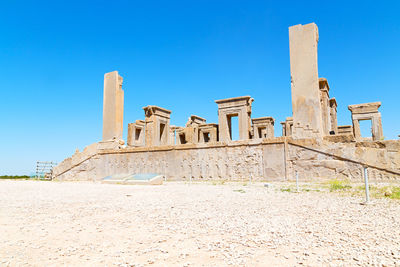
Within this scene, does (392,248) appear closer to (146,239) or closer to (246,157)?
(146,239)

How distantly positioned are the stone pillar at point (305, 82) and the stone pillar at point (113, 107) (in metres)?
9.41

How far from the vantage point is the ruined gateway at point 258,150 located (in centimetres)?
901

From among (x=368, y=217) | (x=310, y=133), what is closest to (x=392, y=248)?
(x=368, y=217)

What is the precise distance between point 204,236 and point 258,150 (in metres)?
8.40

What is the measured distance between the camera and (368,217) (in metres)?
3.31

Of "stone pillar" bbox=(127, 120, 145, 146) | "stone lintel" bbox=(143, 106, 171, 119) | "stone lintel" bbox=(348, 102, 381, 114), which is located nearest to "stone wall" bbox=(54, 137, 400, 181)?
"stone lintel" bbox=(143, 106, 171, 119)

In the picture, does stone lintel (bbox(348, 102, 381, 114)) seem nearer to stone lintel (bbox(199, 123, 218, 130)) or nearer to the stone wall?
stone lintel (bbox(199, 123, 218, 130))

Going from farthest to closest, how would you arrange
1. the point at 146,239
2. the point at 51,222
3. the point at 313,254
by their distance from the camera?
the point at 51,222
the point at 146,239
the point at 313,254

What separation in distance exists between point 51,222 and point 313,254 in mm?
2907

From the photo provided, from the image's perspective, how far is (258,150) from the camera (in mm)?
10734

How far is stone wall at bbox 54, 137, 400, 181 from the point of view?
8773 mm

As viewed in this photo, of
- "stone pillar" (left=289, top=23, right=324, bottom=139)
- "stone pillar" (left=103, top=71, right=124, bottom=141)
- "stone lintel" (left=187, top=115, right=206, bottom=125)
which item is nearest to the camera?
"stone pillar" (left=289, top=23, right=324, bottom=139)

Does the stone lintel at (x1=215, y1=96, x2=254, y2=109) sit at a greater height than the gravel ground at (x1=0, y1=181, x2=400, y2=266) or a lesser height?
greater

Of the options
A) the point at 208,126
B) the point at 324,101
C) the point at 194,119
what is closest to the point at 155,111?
the point at 208,126
